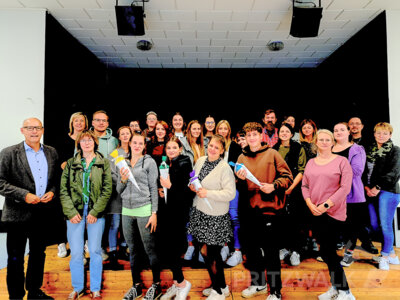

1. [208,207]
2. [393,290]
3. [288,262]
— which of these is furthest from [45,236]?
[393,290]

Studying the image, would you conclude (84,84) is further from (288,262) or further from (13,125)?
(288,262)

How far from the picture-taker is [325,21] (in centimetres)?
407

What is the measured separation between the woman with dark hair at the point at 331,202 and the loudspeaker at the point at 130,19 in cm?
277

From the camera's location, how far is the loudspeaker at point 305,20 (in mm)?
3398

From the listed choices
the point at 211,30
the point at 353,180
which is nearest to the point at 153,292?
the point at 353,180

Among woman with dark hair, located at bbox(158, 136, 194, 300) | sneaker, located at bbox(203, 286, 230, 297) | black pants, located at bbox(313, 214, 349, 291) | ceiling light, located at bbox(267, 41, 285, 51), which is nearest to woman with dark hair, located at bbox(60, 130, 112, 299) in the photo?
woman with dark hair, located at bbox(158, 136, 194, 300)

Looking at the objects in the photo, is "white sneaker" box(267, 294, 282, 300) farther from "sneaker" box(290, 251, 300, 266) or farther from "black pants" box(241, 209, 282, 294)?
"sneaker" box(290, 251, 300, 266)

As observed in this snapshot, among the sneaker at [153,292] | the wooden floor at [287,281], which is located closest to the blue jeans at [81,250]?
the wooden floor at [287,281]

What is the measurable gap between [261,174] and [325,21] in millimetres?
3099

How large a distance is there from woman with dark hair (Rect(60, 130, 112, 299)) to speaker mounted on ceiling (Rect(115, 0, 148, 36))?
5.82 ft

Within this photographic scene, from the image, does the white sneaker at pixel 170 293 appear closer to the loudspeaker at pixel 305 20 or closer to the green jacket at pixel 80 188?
the green jacket at pixel 80 188

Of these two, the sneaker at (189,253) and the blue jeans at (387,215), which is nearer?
the blue jeans at (387,215)

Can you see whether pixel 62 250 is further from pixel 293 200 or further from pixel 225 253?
pixel 293 200

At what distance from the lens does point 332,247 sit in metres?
2.47
